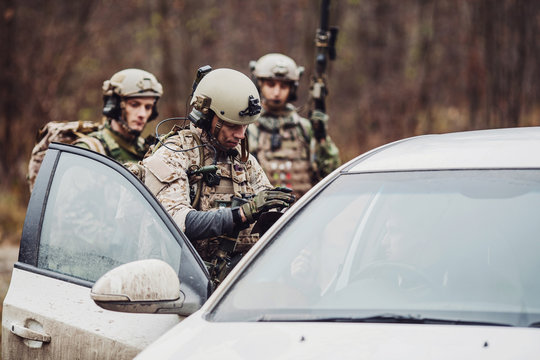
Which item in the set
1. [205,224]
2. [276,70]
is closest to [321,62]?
[276,70]

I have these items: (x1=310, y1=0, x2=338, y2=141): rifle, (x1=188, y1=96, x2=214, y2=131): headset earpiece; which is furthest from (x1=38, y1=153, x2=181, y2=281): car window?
(x1=310, y1=0, x2=338, y2=141): rifle

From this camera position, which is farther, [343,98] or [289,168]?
[343,98]

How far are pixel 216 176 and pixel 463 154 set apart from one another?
1.84m

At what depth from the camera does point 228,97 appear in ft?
15.9

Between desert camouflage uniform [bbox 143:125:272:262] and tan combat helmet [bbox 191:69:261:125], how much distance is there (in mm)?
187

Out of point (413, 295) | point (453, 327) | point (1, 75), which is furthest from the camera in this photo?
point (1, 75)

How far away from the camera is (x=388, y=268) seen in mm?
3035

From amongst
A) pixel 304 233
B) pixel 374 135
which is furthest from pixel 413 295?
pixel 374 135

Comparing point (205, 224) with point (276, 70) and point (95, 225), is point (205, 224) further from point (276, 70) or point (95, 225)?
point (276, 70)

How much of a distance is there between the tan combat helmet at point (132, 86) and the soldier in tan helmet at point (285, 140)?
1.65 m

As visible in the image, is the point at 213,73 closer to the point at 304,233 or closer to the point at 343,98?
the point at 304,233

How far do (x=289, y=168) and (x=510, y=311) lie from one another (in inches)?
245

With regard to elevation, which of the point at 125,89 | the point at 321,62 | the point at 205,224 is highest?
the point at 321,62

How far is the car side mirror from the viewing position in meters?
2.82
